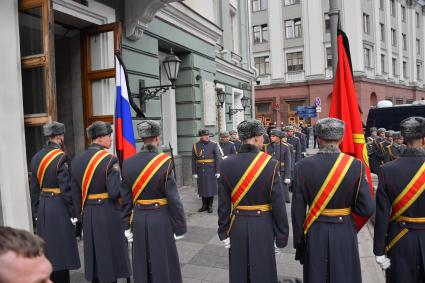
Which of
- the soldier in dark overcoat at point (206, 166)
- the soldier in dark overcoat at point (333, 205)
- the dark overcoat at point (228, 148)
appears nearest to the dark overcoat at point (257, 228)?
the soldier in dark overcoat at point (333, 205)

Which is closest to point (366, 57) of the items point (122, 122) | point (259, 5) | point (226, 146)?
point (259, 5)

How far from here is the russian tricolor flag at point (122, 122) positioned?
5.27 metres

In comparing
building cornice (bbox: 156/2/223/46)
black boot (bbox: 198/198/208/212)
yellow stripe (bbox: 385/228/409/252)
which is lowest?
black boot (bbox: 198/198/208/212)

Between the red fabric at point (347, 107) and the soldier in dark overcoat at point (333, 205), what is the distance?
99cm

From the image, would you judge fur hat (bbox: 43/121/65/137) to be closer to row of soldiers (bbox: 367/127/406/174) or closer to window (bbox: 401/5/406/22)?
row of soldiers (bbox: 367/127/406/174)

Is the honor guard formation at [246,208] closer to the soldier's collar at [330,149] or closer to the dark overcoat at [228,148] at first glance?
the soldier's collar at [330,149]

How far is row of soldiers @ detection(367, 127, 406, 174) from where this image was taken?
29.8 ft

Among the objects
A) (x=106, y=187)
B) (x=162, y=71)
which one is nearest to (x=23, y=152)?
(x=106, y=187)

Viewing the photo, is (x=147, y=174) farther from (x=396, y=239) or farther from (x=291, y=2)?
(x=291, y=2)

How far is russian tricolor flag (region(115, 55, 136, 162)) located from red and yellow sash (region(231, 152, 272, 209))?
214 centimetres

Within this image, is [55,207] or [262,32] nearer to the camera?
[55,207]

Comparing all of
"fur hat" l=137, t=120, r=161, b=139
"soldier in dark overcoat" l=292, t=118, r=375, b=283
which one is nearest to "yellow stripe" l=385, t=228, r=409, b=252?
"soldier in dark overcoat" l=292, t=118, r=375, b=283

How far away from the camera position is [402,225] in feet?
10.4

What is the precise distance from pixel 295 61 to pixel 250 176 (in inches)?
1188
